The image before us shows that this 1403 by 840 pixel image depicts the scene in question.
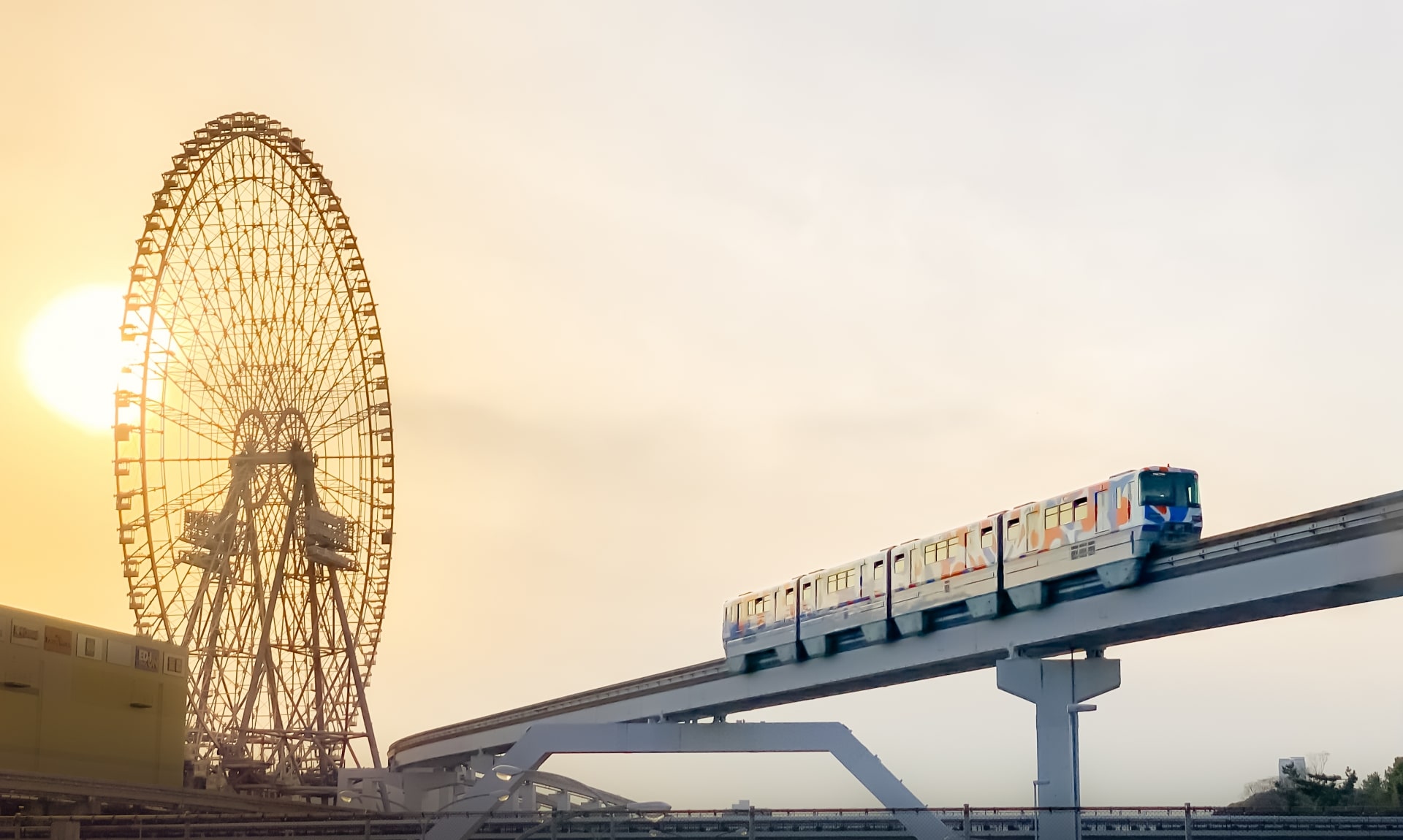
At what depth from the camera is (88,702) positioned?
51562mm

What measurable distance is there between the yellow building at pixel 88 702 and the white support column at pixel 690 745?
9.87 m

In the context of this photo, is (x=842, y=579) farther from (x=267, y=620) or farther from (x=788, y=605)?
(x=267, y=620)

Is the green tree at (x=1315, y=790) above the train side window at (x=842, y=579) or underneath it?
underneath

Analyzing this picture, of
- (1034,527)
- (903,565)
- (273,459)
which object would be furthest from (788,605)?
(273,459)

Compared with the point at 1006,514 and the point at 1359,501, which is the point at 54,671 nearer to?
the point at 1006,514

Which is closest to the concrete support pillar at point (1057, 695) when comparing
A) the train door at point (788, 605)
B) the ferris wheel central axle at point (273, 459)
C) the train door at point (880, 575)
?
the train door at point (880, 575)

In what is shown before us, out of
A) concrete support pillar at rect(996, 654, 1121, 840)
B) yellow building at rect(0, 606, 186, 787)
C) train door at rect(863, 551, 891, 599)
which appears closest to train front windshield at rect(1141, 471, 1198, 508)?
concrete support pillar at rect(996, 654, 1121, 840)

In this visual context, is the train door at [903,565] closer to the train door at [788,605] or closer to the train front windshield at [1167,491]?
the train door at [788,605]

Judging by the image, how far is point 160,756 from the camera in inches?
2197

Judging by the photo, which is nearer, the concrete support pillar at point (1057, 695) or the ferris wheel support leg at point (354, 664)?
the concrete support pillar at point (1057, 695)

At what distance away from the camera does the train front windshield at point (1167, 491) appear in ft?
168

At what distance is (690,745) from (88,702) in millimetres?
18443

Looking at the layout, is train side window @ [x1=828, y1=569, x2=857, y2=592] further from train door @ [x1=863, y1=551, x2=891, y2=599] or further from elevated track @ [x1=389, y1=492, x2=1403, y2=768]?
elevated track @ [x1=389, y1=492, x2=1403, y2=768]

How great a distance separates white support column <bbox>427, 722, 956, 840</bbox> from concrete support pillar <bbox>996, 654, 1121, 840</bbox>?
5.47m
